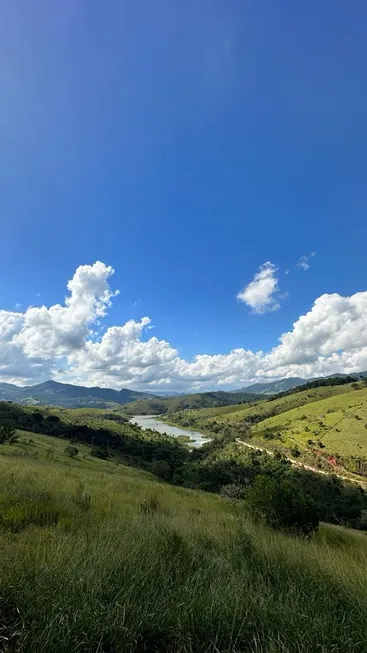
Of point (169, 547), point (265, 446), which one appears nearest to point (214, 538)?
point (169, 547)

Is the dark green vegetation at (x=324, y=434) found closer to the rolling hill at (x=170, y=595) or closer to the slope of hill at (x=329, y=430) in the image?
the slope of hill at (x=329, y=430)

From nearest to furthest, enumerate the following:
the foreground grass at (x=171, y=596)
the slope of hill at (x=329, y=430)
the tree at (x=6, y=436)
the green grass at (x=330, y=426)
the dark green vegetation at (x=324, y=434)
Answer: the foreground grass at (x=171, y=596) < the tree at (x=6, y=436) < the dark green vegetation at (x=324, y=434) < the slope of hill at (x=329, y=430) < the green grass at (x=330, y=426)

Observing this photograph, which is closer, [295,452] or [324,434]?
[295,452]

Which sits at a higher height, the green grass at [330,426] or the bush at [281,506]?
the bush at [281,506]

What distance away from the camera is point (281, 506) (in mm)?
13078

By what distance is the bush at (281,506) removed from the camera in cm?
1203

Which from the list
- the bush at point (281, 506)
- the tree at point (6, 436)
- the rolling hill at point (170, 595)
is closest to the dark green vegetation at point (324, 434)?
the tree at point (6, 436)

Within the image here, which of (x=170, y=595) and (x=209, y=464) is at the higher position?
(x=170, y=595)

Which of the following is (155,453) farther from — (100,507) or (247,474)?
(100,507)

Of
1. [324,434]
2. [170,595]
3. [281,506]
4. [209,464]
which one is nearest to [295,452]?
[324,434]

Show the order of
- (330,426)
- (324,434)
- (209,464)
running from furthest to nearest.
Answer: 1. (330,426)
2. (324,434)
3. (209,464)

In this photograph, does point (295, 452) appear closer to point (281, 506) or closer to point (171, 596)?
point (281, 506)

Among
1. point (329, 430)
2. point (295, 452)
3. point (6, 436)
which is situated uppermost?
point (6, 436)

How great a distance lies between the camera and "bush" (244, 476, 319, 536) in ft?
39.5
